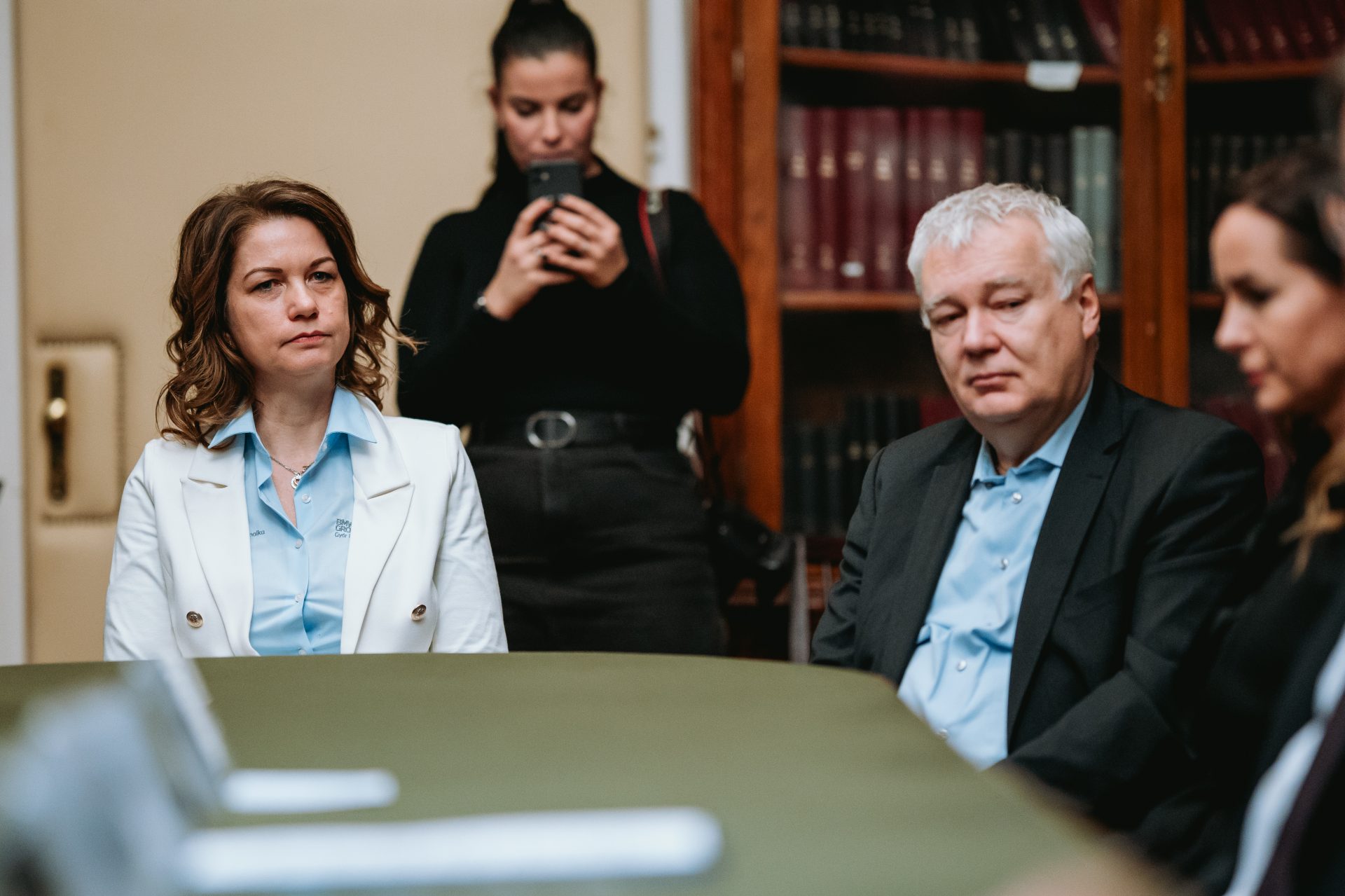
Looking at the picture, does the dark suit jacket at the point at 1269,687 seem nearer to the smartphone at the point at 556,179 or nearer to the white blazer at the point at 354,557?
the white blazer at the point at 354,557

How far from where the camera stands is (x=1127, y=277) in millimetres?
3271

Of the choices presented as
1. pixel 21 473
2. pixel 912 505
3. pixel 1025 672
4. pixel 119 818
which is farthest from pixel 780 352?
pixel 119 818

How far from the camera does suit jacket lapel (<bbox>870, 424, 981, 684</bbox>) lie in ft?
5.92

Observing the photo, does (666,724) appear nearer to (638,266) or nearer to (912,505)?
(912,505)

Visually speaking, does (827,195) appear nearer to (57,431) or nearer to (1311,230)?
(57,431)

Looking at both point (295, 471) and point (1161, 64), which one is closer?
point (295, 471)

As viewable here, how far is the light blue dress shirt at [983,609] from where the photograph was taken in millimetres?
1723

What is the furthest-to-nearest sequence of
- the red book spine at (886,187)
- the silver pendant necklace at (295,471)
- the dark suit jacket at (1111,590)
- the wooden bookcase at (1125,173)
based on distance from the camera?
the red book spine at (886,187) → the wooden bookcase at (1125,173) → the silver pendant necklace at (295,471) → the dark suit jacket at (1111,590)

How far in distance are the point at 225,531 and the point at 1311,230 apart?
1390 mm

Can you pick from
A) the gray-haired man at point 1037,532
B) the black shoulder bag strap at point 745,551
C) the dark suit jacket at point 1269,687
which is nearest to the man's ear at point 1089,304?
the gray-haired man at point 1037,532

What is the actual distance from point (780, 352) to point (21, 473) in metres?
1.90

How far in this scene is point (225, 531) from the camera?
1868 millimetres

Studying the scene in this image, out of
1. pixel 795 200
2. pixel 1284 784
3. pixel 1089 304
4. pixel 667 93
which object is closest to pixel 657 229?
pixel 795 200

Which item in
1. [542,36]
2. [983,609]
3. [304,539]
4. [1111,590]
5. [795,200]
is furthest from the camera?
[795,200]
